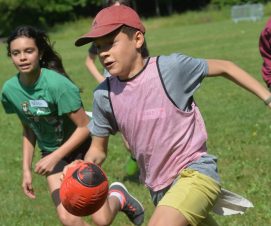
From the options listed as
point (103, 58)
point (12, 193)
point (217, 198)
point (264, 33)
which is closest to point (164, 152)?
point (217, 198)

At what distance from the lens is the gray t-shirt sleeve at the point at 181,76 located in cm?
418

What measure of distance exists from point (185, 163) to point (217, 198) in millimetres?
293

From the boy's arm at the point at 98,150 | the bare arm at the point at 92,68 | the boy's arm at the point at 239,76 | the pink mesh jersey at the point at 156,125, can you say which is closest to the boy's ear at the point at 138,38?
the pink mesh jersey at the point at 156,125

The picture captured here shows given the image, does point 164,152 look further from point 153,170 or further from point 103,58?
point 103,58

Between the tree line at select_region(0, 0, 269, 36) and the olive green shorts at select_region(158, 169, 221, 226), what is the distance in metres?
65.0

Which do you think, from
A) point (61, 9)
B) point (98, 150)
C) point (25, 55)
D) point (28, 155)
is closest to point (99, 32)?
point (98, 150)

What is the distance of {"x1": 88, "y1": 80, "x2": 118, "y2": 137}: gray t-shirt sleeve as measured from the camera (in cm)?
432

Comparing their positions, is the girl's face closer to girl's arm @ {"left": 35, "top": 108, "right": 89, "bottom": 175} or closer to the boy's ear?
girl's arm @ {"left": 35, "top": 108, "right": 89, "bottom": 175}

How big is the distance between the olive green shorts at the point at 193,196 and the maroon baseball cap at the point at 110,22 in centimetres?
97

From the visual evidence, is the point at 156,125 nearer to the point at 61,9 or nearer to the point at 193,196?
the point at 193,196

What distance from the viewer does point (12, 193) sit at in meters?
7.68

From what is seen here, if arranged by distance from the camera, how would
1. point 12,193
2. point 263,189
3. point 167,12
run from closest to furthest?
point 263,189, point 12,193, point 167,12

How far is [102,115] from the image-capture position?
172 inches

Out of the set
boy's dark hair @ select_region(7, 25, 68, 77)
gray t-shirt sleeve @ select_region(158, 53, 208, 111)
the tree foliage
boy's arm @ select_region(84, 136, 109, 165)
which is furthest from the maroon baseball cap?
the tree foliage
